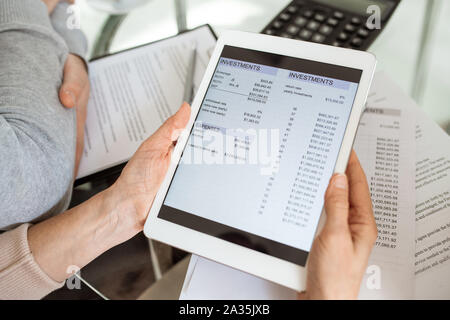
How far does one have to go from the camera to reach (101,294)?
492mm

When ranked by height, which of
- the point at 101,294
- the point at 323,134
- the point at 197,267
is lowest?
the point at 101,294

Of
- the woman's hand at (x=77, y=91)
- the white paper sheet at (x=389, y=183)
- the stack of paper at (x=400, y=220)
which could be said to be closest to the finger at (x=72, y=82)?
the woman's hand at (x=77, y=91)

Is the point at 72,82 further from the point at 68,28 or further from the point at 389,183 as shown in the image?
the point at 389,183

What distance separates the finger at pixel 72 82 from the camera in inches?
16.6

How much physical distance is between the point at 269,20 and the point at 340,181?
41 centimetres

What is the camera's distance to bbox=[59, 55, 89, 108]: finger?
0.42 m

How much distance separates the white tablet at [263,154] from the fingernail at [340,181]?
0.01 metres

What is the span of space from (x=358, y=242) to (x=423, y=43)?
435 millimetres

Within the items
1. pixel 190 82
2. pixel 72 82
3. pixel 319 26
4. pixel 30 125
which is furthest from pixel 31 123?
pixel 319 26

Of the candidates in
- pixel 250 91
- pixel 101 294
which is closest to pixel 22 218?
pixel 101 294

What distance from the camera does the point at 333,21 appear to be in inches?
21.0

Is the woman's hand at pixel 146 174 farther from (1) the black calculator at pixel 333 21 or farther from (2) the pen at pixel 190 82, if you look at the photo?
(1) the black calculator at pixel 333 21

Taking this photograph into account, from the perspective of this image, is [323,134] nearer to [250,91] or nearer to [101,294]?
[250,91]

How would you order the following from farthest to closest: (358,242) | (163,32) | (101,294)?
(163,32), (101,294), (358,242)
